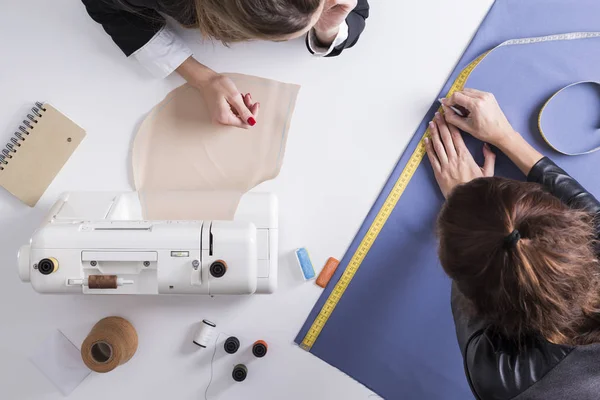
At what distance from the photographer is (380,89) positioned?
49.9 inches

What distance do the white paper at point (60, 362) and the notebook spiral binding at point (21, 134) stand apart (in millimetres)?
483

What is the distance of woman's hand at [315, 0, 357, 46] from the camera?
1.01m

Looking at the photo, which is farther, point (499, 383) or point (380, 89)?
point (380, 89)

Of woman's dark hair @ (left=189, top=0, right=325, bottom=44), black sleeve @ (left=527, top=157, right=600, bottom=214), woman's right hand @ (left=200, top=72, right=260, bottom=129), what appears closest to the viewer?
woman's dark hair @ (left=189, top=0, right=325, bottom=44)

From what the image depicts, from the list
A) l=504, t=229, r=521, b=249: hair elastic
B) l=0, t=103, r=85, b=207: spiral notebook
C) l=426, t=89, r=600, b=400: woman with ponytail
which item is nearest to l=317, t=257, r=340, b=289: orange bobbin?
l=426, t=89, r=600, b=400: woman with ponytail

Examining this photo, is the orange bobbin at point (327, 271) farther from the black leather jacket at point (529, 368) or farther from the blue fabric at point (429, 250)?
the black leather jacket at point (529, 368)

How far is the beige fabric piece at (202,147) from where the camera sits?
125 cm

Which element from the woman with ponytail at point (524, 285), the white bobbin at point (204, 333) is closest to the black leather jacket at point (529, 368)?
the woman with ponytail at point (524, 285)

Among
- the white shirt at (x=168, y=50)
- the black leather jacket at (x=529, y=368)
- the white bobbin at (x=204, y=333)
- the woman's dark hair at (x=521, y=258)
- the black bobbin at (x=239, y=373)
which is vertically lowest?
the black bobbin at (x=239, y=373)

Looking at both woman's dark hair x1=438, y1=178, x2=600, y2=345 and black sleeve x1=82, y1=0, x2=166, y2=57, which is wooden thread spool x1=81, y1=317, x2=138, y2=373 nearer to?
black sleeve x1=82, y1=0, x2=166, y2=57

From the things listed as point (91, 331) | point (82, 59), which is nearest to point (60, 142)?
point (82, 59)

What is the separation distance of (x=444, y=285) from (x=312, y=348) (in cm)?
40

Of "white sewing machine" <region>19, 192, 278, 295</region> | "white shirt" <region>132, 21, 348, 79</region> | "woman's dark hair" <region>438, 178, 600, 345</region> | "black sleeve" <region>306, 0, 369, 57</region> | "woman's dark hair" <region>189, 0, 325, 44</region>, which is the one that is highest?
"woman's dark hair" <region>189, 0, 325, 44</region>

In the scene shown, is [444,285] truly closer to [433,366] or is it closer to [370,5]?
[433,366]
